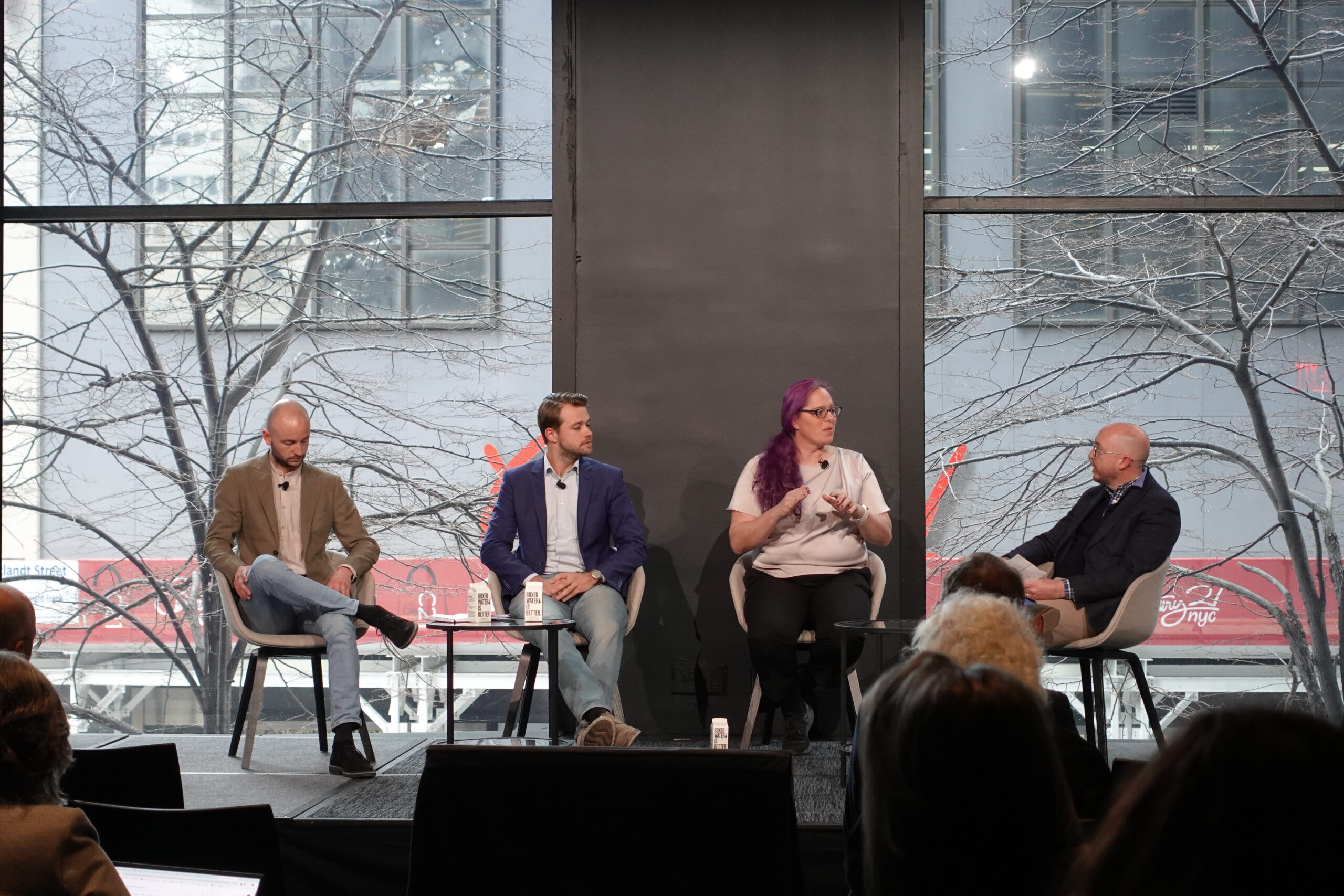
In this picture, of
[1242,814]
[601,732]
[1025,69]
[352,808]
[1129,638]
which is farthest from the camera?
[1025,69]

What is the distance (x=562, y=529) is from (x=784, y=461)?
0.85 m

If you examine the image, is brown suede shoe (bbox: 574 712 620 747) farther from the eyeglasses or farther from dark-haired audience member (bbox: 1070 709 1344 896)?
dark-haired audience member (bbox: 1070 709 1344 896)

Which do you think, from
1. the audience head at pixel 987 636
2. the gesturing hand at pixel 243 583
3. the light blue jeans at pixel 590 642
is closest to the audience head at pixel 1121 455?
the light blue jeans at pixel 590 642

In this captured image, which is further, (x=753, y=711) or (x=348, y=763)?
(x=753, y=711)

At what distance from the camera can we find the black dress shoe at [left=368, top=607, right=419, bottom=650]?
398cm

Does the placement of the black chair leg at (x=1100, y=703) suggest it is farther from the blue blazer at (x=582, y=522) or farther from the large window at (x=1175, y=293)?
the blue blazer at (x=582, y=522)

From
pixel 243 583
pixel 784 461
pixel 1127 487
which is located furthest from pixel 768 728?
pixel 243 583

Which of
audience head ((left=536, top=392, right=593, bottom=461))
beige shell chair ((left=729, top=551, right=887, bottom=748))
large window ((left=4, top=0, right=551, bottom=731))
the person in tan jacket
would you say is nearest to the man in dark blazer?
beige shell chair ((left=729, top=551, right=887, bottom=748))

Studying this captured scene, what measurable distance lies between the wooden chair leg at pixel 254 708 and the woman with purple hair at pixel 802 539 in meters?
1.69

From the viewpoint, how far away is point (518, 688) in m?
4.21

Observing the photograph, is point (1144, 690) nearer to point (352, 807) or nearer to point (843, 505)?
point (843, 505)

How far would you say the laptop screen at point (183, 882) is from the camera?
63.2 inches

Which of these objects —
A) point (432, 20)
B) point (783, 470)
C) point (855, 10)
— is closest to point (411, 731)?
point (783, 470)

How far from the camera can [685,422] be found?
4.91m
